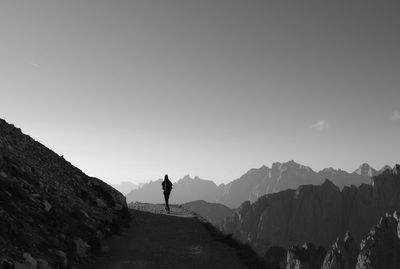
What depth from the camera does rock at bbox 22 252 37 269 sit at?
12.1m

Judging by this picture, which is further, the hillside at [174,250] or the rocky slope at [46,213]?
the hillside at [174,250]

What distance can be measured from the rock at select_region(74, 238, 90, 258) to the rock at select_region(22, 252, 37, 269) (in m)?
3.63

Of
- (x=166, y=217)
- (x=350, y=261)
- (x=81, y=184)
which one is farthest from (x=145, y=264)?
(x=350, y=261)

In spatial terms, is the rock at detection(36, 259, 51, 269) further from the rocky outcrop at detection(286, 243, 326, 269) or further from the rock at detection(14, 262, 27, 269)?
the rocky outcrop at detection(286, 243, 326, 269)

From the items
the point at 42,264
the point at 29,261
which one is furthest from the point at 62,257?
the point at 29,261

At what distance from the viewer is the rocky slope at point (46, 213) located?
1334cm

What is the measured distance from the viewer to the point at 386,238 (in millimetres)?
134500

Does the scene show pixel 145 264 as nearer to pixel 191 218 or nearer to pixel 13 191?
pixel 13 191

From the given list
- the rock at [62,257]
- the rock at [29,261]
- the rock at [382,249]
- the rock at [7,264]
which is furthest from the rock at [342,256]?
the rock at [7,264]

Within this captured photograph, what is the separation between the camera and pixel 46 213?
683 inches

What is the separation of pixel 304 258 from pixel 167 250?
126719mm

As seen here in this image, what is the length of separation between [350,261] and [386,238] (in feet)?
46.0

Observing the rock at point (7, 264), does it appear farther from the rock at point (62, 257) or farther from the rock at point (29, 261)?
the rock at point (62, 257)

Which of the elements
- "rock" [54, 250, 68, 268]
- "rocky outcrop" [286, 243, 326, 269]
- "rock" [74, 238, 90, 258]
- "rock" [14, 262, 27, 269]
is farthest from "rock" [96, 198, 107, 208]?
"rocky outcrop" [286, 243, 326, 269]
